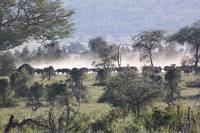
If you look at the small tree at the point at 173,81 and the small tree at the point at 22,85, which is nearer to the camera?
the small tree at the point at 173,81

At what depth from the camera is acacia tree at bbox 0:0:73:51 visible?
78.4ft

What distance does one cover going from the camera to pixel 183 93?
39375mm

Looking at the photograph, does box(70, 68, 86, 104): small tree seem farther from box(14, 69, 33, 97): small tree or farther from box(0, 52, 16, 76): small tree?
box(0, 52, 16, 76): small tree

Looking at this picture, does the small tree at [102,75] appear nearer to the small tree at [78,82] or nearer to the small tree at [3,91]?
the small tree at [78,82]

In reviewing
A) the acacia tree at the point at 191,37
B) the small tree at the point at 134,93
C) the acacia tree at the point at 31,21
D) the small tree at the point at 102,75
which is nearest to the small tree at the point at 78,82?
the small tree at the point at 102,75

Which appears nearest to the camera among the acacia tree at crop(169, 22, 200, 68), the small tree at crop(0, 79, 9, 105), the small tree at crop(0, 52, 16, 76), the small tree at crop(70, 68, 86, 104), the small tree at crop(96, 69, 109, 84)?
the small tree at crop(0, 79, 9, 105)

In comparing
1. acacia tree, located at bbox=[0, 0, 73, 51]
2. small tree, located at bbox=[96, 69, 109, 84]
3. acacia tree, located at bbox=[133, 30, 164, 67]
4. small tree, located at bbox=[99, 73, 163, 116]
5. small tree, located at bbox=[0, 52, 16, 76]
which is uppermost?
acacia tree, located at bbox=[133, 30, 164, 67]

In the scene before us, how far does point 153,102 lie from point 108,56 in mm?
41064

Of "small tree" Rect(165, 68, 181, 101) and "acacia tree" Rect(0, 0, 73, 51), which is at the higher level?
"acacia tree" Rect(0, 0, 73, 51)

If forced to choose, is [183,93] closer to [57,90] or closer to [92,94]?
[92,94]

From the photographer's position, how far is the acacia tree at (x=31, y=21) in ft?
78.4

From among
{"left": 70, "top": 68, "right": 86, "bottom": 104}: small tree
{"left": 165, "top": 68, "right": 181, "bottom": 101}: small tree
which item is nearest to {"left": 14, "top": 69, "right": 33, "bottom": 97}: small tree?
{"left": 70, "top": 68, "right": 86, "bottom": 104}: small tree

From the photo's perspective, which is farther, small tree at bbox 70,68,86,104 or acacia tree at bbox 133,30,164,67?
acacia tree at bbox 133,30,164,67

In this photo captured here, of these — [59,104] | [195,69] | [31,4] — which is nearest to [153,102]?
[59,104]
